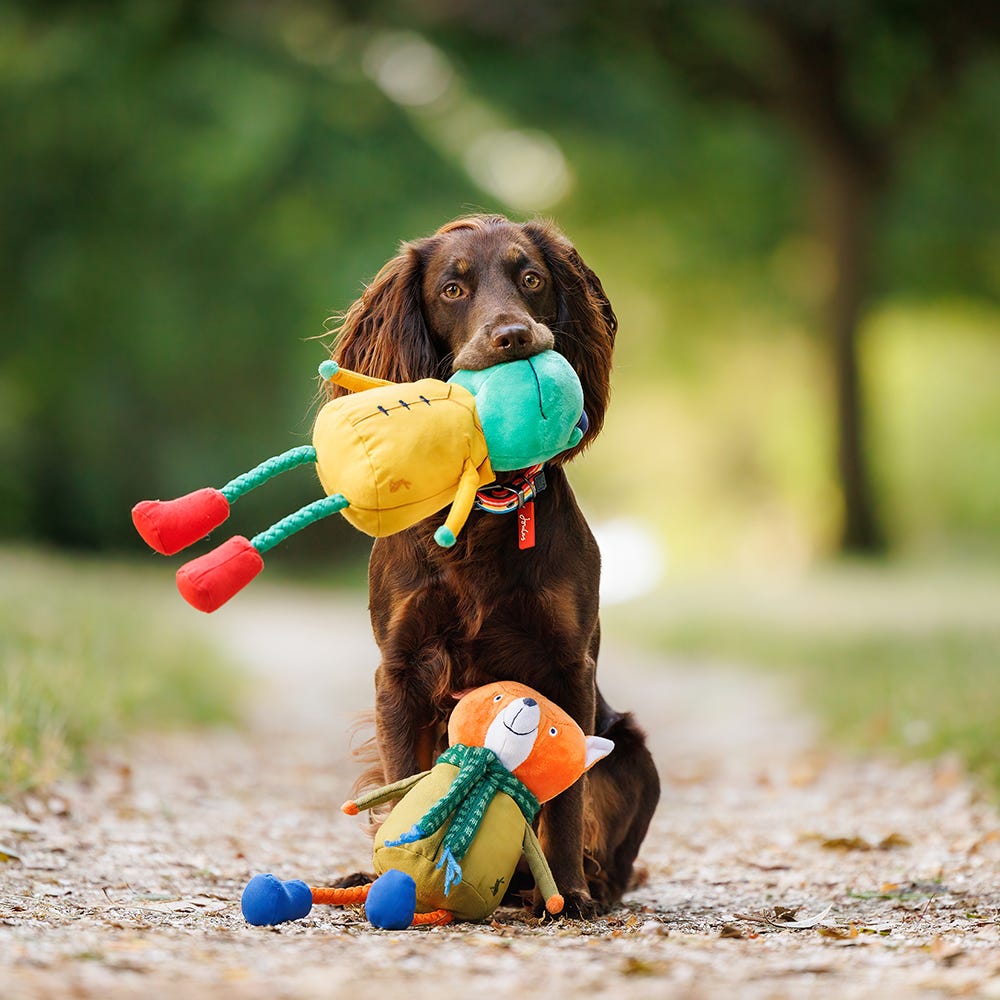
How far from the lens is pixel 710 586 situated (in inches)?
594

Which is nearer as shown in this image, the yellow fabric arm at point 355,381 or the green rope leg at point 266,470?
the green rope leg at point 266,470

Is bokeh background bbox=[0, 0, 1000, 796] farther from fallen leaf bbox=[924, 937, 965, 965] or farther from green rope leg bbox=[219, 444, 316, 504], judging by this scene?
green rope leg bbox=[219, 444, 316, 504]

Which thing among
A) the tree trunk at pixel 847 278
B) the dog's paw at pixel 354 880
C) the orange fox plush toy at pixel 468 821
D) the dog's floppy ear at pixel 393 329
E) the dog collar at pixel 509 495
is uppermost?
the tree trunk at pixel 847 278

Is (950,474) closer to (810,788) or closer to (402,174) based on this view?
(402,174)

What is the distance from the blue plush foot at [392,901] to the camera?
2.85 m

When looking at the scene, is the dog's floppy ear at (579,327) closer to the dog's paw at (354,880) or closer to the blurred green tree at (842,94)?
the dog's paw at (354,880)

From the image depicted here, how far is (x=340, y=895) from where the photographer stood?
3.04 m

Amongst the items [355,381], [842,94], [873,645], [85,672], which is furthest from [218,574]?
[842,94]

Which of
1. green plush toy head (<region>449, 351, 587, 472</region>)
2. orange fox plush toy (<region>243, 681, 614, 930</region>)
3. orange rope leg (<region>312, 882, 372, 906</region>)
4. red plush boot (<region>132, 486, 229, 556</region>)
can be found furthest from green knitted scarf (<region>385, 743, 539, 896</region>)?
red plush boot (<region>132, 486, 229, 556</region>)

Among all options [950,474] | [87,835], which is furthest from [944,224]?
[87,835]

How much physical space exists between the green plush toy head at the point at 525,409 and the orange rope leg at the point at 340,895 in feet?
3.19

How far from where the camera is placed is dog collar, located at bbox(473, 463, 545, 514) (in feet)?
10.5

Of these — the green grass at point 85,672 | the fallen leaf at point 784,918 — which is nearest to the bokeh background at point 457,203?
the green grass at point 85,672

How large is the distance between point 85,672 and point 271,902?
3493mm
